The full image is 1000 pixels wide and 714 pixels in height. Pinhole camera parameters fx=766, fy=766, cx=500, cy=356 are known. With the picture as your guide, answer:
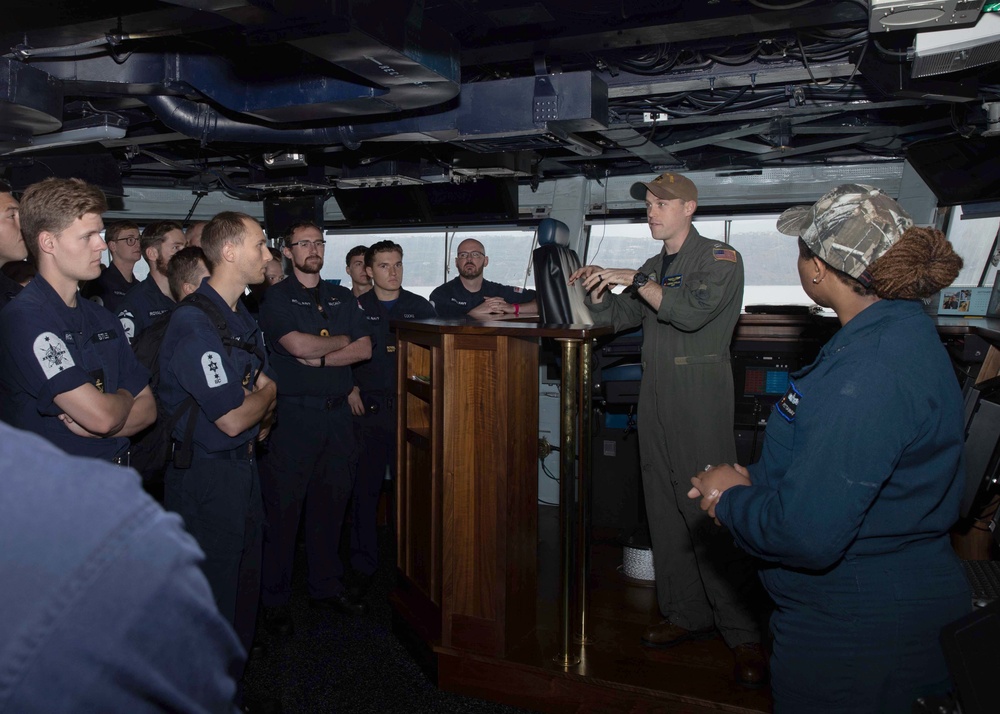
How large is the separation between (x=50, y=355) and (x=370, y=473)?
2218mm

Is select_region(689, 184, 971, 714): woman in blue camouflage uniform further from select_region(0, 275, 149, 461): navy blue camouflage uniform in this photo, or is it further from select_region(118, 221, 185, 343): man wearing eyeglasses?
select_region(118, 221, 185, 343): man wearing eyeglasses

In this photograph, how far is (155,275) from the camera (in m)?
4.15

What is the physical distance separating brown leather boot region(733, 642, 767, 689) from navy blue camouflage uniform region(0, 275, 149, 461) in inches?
88.3

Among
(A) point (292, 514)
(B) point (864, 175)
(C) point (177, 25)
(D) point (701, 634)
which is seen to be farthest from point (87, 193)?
(B) point (864, 175)

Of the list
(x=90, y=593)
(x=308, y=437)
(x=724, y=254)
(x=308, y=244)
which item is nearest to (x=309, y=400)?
(x=308, y=437)

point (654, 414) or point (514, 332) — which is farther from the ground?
point (514, 332)

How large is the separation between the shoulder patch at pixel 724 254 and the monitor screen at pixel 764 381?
1776mm

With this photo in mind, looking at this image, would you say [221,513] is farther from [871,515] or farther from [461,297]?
[461,297]

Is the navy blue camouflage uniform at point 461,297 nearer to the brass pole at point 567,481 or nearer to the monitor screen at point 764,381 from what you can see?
the monitor screen at point 764,381

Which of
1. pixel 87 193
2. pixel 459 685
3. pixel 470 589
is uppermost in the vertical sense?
pixel 87 193

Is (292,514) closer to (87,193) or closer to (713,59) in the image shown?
(87,193)

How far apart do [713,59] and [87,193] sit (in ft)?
9.44

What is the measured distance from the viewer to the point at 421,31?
118 inches

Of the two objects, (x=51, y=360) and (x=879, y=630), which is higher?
(x=51, y=360)
